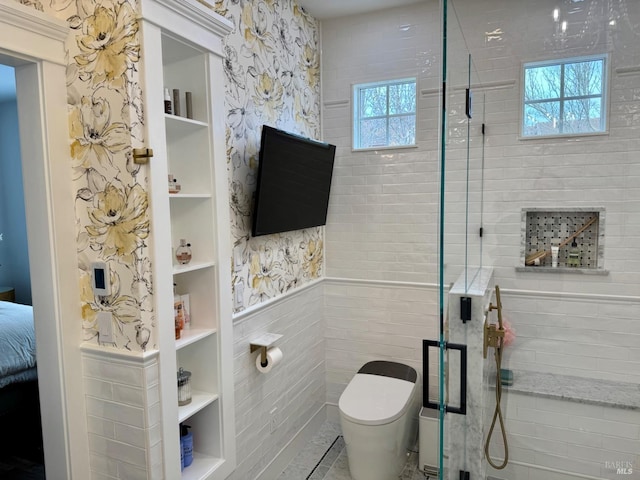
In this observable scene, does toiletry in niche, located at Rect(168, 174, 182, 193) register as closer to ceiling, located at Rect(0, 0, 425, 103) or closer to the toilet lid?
the toilet lid

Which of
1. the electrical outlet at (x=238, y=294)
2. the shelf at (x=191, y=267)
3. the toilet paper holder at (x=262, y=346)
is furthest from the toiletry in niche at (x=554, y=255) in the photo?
Answer: the shelf at (x=191, y=267)

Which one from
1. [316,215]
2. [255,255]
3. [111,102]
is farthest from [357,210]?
[111,102]

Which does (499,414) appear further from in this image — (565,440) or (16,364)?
(16,364)

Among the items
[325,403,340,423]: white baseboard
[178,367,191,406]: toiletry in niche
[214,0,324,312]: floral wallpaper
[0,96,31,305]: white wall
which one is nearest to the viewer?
[178,367,191,406]: toiletry in niche

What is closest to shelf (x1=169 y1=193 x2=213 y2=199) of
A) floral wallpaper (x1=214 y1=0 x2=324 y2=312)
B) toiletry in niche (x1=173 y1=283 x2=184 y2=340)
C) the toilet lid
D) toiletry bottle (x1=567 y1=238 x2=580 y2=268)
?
Answer: floral wallpaper (x1=214 y1=0 x2=324 y2=312)

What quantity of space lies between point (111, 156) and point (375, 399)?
1853mm

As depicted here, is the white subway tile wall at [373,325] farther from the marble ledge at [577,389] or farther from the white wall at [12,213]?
the white wall at [12,213]

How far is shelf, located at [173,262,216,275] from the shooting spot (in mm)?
1697

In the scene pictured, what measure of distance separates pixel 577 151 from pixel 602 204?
0.32 meters

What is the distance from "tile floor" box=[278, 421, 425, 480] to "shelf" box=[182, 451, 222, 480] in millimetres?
818

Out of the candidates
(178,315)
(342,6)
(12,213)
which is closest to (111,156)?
(178,315)

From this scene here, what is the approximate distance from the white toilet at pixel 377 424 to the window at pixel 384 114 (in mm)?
1574

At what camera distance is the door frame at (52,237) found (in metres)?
1.48

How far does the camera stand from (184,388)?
70.9 inches
